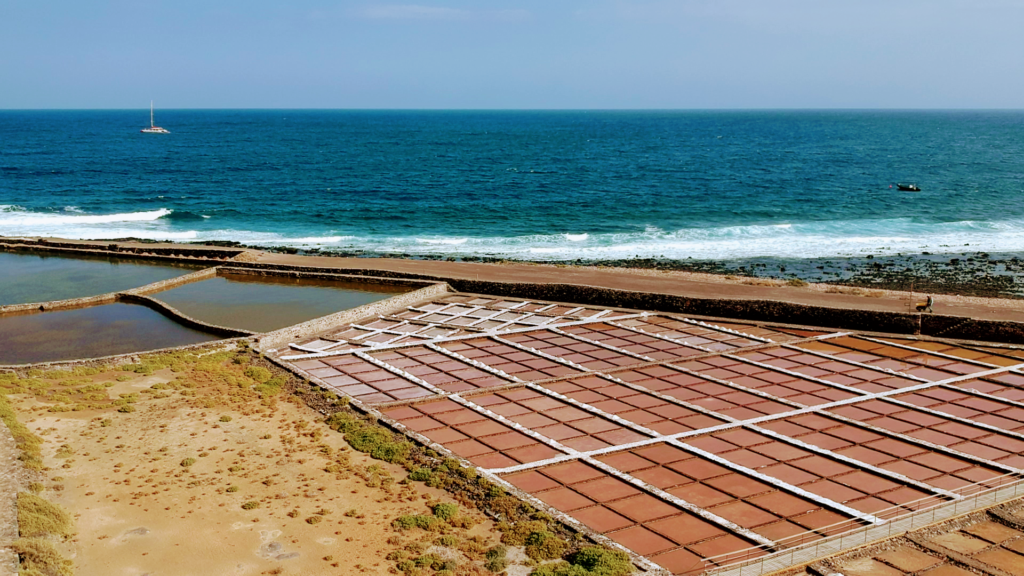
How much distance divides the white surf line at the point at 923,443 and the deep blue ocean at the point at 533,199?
38.5 m

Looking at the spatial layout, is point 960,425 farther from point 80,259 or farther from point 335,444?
point 80,259

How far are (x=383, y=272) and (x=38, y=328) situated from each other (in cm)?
1783

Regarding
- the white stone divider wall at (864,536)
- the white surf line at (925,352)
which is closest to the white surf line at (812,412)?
the white stone divider wall at (864,536)

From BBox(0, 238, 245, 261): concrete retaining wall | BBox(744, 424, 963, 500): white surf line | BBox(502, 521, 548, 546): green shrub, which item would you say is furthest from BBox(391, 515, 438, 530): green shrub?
BBox(0, 238, 245, 261): concrete retaining wall

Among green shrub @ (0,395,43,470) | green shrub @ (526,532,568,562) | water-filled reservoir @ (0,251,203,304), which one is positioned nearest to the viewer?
green shrub @ (526,532,568,562)

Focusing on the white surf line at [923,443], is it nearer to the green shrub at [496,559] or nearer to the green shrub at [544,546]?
the green shrub at [544,546]

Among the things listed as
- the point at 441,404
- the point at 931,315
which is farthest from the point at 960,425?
the point at 441,404

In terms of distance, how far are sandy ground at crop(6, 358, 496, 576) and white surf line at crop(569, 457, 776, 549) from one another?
14.9ft

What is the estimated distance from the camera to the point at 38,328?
39.6 metres

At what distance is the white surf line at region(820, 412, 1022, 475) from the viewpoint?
915 inches

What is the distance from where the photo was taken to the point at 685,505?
69.3ft

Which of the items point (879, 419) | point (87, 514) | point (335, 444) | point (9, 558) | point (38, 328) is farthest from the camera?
point (38, 328)

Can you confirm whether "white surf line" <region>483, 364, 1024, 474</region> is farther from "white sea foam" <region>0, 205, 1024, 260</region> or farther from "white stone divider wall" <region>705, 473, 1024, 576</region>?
"white sea foam" <region>0, 205, 1024, 260</region>

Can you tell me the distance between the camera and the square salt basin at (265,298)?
4144 cm
